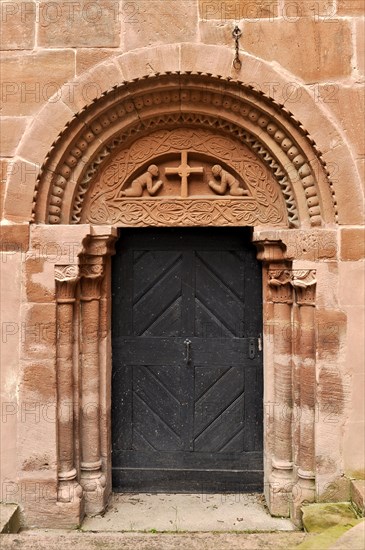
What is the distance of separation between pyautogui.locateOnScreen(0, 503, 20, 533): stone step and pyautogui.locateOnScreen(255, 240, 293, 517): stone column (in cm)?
200

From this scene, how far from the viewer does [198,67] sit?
3885 millimetres

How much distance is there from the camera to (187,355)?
4480mm

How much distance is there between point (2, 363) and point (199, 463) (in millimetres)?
1908

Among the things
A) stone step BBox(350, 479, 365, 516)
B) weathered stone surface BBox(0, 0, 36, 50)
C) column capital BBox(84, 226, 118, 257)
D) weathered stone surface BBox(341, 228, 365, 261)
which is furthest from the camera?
column capital BBox(84, 226, 118, 257)

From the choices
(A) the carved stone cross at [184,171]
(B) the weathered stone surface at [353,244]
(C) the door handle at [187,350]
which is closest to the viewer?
(B) the weathered stone surface at [353,244]

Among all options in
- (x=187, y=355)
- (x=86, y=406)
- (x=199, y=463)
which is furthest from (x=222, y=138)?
(x=199, y=463)

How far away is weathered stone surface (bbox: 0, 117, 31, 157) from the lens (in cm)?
393

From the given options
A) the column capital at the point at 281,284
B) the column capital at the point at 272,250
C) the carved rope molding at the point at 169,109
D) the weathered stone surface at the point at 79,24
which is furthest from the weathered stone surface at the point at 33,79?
the column capital at the point at 281,284

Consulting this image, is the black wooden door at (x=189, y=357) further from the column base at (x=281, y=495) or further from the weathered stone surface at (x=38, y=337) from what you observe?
the weathered stone surface at (x=38, y=337)

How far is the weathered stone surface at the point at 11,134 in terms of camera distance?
393 cm

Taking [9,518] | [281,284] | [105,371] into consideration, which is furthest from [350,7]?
[9,518]

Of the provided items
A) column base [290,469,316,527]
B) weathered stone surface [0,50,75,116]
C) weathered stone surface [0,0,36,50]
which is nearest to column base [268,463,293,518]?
column base [290,469,316,527]

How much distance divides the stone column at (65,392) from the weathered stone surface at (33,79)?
1.40 metres

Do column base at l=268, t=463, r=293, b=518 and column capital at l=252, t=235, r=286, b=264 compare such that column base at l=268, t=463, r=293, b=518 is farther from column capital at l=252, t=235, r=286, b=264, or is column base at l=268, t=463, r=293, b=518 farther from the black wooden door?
column capital at l=252, t=235, r=286, b=264
